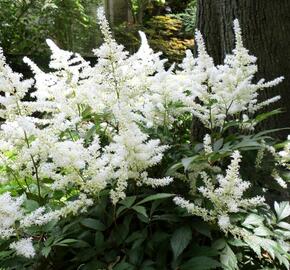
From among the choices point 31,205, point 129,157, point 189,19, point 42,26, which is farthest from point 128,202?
point 189,19

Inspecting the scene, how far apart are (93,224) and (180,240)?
0.93 feet

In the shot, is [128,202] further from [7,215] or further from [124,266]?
[7,215]

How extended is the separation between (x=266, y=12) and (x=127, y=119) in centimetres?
147

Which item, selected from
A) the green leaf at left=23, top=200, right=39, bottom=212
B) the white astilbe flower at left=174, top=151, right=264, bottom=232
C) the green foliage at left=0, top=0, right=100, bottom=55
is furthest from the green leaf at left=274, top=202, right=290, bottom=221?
the green foliage at left=0, top=0, right=100, bottom=55

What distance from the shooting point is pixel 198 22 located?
3246mm

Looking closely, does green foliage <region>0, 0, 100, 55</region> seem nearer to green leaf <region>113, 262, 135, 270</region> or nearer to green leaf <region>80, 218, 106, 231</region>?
green leaf <region>80, 218, 106, 231</region>

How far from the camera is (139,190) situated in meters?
1.64

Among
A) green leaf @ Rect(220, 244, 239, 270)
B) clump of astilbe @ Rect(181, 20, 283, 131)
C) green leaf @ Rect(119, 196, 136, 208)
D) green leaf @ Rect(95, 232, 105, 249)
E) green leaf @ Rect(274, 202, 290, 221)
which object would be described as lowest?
green leaf @ Rect(274, 202, 290, 221)

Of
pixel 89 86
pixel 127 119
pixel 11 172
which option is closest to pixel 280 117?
pixel 89 86

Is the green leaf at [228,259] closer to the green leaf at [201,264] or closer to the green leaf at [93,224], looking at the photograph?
the green leaf at [201,264]

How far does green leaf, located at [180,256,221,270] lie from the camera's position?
1.38 meters

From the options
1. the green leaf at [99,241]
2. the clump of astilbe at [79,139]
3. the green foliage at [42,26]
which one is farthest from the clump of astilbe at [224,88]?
the green foliage at [42,26]

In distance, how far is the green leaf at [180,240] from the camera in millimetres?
1389

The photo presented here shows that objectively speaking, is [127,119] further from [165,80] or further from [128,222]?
[165,80]
